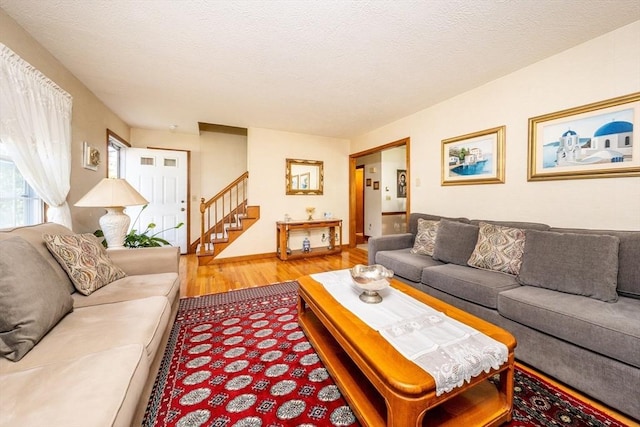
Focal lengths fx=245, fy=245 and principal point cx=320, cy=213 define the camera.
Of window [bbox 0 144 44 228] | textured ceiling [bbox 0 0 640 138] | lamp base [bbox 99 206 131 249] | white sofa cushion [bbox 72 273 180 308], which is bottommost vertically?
white sofa cushion [bbox 72 273 180 308]

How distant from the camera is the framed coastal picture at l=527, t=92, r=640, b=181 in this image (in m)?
1.83

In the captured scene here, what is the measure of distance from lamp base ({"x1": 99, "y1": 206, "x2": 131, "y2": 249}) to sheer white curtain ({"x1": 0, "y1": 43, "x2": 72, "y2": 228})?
0.87ft

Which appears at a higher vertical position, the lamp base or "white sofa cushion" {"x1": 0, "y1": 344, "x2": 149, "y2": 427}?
the lamp base

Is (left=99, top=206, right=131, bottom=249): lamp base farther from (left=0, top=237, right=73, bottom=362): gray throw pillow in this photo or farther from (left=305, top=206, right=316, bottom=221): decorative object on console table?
(left=305, top=206, right=316, bottom=221): decorative object on console table

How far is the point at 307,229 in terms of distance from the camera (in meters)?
4.92

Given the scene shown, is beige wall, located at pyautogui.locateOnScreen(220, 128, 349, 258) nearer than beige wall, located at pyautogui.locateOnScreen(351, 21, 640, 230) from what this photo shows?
No

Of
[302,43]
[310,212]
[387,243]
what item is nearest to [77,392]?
[302,43]

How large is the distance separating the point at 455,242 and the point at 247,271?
9.16 feet

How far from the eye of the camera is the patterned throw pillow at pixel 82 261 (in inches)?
59.8

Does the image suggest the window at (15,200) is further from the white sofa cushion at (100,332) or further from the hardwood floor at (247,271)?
the hardwood floor at (247,271)

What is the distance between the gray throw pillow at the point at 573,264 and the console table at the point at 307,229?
10.5 ft

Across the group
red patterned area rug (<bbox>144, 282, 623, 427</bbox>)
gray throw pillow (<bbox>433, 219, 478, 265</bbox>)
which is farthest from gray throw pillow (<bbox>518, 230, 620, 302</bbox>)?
red patterned area rug (<bbox>144, 282, 623, 427</bbox>)

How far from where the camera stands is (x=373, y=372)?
975mm

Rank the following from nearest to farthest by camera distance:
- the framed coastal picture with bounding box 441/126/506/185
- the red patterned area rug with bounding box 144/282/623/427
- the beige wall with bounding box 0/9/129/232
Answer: the red patterned area rug with bounding box 144/282/623/427 → the beige wall with bounding box 0/9/129/232 → the framed coastal picture with bounding box 441/126/506/185
